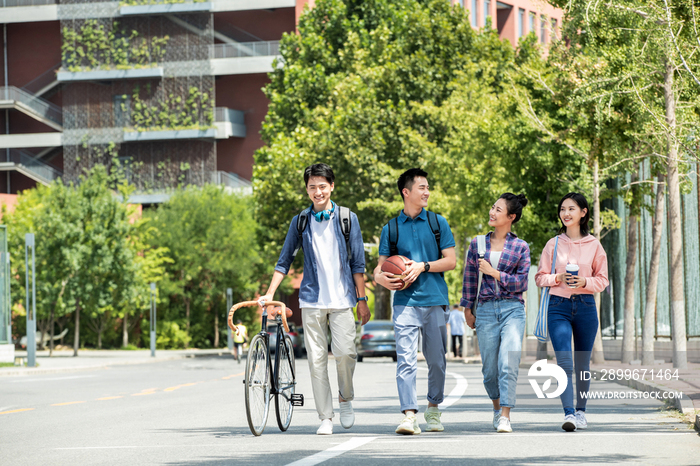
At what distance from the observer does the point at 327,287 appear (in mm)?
8922

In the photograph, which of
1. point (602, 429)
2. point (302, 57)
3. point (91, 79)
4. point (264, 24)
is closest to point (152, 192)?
point (91, 79)

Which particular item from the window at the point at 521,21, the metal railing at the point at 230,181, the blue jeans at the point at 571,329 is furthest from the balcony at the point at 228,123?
the blue jeans at the point at 571,329

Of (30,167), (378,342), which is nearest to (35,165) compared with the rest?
(30,167)

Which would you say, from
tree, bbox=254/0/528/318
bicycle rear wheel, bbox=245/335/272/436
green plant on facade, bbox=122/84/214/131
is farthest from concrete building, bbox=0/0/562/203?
bicycle rear wheel, bbox=245/335/272/436

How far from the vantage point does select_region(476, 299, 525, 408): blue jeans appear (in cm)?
872

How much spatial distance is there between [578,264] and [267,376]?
9.12 ft

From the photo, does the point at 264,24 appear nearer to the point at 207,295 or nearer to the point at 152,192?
the point at 152,192

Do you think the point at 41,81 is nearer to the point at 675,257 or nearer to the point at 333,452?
the point at 675,257

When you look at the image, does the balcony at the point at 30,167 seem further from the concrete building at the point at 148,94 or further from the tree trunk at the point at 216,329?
the tree trunk at the point at 216,329

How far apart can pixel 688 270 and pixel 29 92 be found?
50.2 metres

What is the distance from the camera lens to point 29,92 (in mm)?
65750

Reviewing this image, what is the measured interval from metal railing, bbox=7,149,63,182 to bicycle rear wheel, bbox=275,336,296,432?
56617mm

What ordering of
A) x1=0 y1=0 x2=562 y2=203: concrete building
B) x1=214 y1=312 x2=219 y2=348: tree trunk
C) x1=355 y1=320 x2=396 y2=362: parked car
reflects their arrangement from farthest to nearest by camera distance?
x1=0 y1=0 x2=562 y2=203: concrete building → x1=214 y1=312 x2=219 y2=348: tree trunk → x1=355 y1=320 x2=396 y2=362: parked car

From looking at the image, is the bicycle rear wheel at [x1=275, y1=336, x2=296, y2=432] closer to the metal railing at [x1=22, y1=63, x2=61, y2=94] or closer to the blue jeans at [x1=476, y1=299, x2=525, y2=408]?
the blue jeans at [x1=476, y1=299, x2=525, y2=408]
